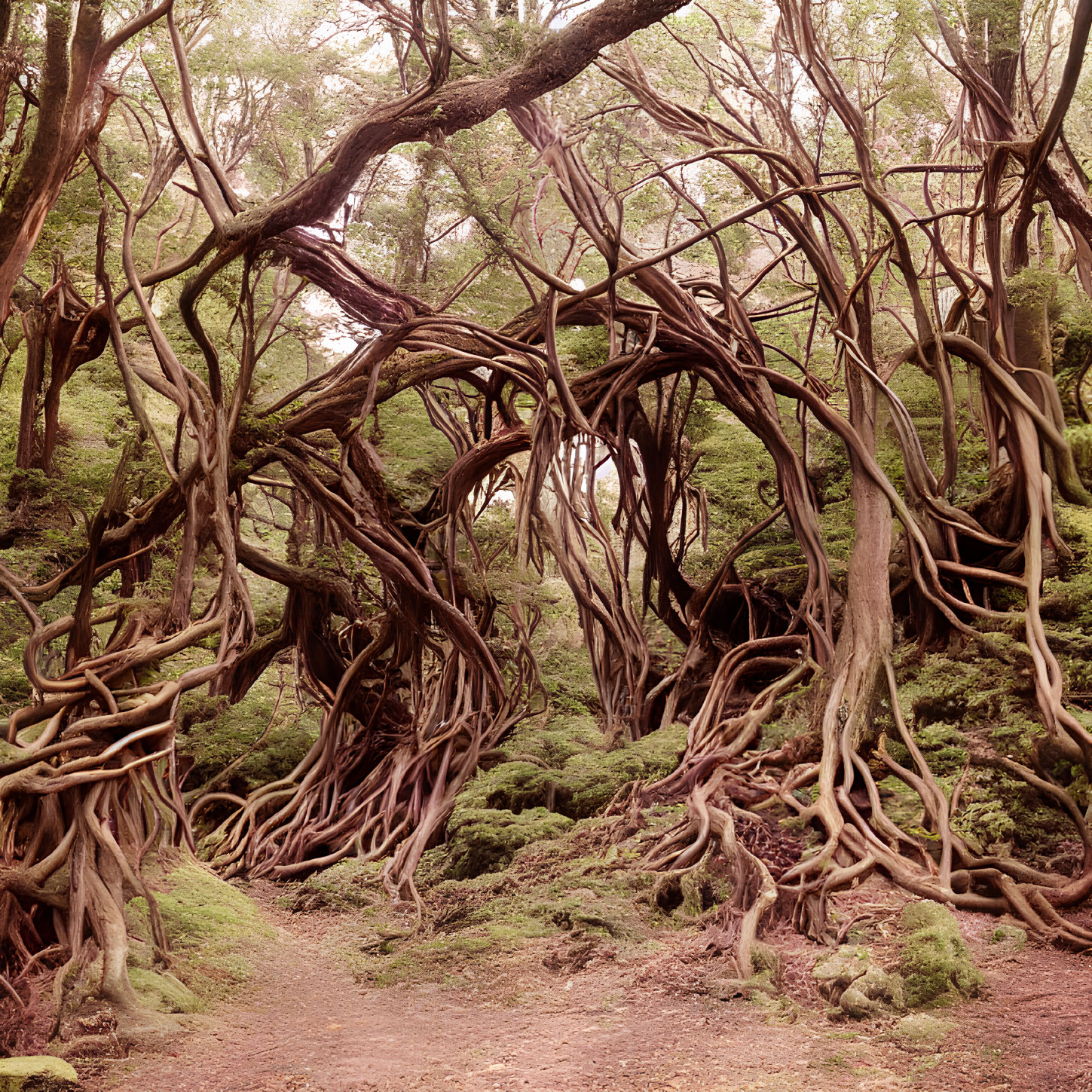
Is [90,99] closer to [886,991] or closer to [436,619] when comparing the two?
[436,619]

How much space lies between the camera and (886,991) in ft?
9.09

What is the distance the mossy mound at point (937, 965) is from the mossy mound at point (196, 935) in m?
2.25

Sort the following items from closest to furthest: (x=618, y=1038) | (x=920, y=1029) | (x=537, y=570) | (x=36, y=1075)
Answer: (x=36, y=1075)
(x=920, y=1029)
(x=618, y=1038)
(x=537, y=570)

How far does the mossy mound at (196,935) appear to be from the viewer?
3.24 metres

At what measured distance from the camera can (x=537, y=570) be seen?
24.1 ft

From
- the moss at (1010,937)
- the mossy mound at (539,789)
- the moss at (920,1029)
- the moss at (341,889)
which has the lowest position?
the moss at (341,889)

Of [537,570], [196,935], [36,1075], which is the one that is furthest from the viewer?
[537,570]

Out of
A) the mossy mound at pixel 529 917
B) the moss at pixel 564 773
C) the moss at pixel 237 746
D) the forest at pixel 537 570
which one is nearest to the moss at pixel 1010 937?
the forest at pixel 537 570

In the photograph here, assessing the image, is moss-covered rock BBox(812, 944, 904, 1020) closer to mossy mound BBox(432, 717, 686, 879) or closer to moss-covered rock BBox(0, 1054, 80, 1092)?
moss-covered rock BBox(0, 1054, 80, 1092)

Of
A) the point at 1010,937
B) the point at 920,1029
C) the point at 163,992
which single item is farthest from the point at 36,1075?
the point at 1010,937

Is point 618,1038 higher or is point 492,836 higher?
point 492,836

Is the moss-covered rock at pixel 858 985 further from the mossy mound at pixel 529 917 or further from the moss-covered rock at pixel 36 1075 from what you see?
the moss-covered rock at pixel 36 1075

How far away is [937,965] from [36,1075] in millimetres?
2372

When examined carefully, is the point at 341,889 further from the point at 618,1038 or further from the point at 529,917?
the point at 618,1038
